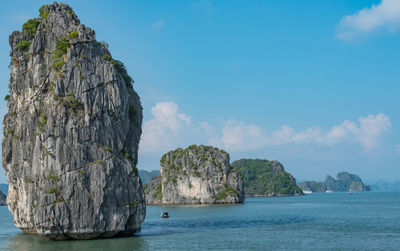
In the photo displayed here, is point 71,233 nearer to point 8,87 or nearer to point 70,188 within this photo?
point 70,188

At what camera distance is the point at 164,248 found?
47.9 metres

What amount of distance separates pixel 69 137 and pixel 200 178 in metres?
116

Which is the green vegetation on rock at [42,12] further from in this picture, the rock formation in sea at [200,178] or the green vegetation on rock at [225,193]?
the green vegetation on rock at [225,193]

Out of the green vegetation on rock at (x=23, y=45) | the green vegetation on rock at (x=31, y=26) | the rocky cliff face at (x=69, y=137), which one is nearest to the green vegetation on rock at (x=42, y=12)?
the rocky cliff face at (x=69, y=137)

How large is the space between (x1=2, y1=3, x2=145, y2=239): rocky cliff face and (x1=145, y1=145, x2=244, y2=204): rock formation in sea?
107 metres

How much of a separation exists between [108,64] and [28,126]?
1244 centimetres

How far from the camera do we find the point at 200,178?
164 metres

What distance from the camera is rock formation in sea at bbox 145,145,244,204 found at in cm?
16362

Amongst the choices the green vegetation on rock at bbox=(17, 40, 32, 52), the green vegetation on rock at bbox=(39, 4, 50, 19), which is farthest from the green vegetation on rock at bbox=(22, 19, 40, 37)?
the green vegetation on rock at bbox=(17, 40, 32, 52)

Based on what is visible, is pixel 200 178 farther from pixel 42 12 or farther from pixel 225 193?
pixel 42 12

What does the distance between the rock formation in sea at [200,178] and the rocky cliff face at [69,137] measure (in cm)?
10668

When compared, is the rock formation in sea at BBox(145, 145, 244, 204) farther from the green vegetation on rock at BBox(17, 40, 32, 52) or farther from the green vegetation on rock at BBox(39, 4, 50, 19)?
the green vegetation on rock at BBox(17, 40, 32, 52)

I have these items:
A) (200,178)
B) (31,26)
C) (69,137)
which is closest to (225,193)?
(200,178)

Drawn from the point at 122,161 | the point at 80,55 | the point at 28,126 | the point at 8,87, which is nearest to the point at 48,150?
the point at 28,126
